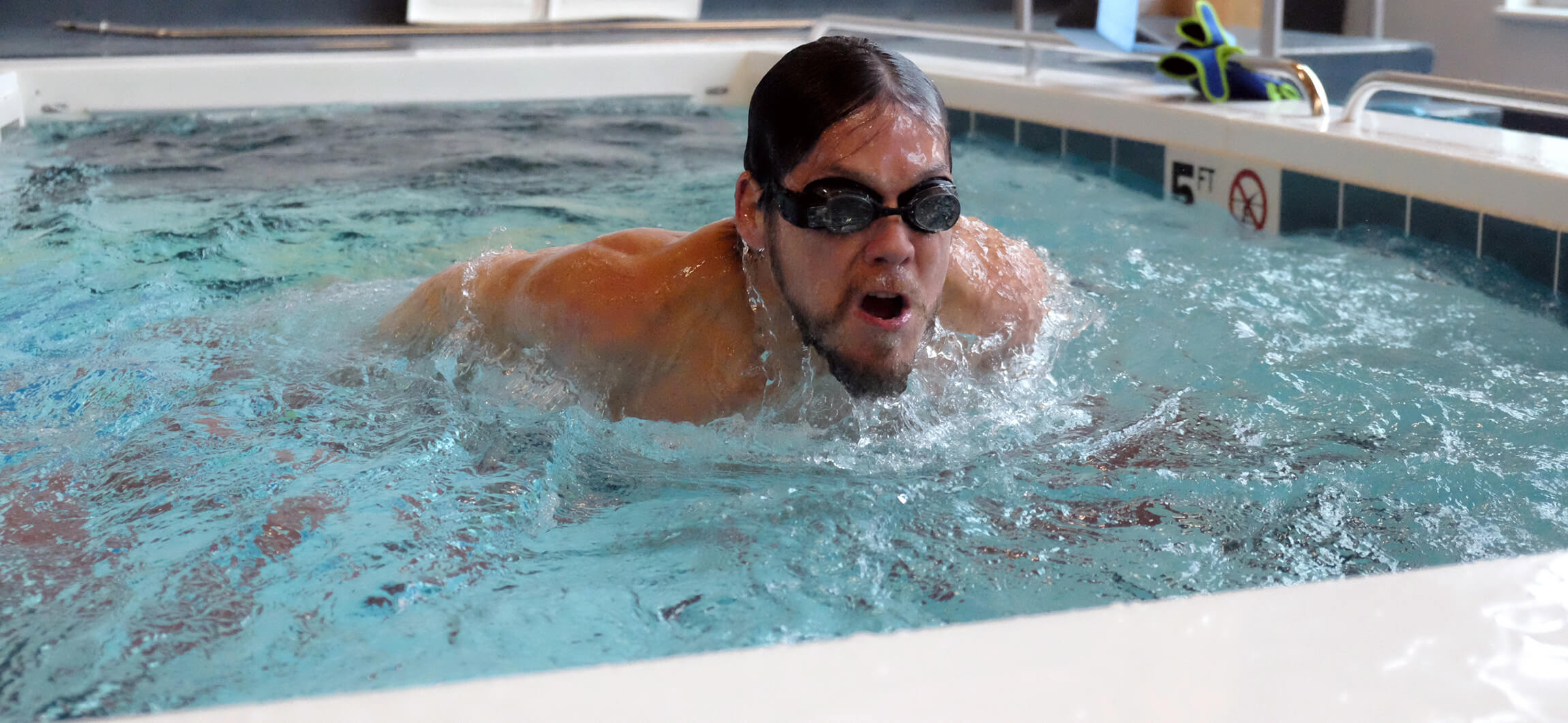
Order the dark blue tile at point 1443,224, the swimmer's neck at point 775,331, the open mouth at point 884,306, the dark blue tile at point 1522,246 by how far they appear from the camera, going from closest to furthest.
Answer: the open mouth at point 884,306, the swimmer's neck at point 775,331, the dark blue tile at point 1522,246, the dark blue tile at point 1443,224

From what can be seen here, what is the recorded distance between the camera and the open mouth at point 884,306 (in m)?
2.05

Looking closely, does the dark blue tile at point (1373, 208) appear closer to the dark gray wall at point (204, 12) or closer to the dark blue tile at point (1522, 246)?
the dark blue tile at point (1522, 246)

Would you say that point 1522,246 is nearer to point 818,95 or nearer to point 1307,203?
point 1307,203

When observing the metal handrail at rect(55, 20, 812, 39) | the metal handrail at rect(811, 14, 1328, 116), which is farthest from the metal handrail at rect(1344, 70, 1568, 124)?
the metal handrail at rect(55, 20, 812, 39)

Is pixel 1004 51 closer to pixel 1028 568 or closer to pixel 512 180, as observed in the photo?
pixel 512 180

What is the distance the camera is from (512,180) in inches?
202

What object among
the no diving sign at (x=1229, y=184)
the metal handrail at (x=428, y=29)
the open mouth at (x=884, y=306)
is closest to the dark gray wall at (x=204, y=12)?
the metal handrail at (x=428, y=29)

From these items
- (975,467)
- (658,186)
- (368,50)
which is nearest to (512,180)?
(658,186)

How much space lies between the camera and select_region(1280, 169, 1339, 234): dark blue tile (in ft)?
11.9

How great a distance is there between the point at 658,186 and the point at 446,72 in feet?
7.02

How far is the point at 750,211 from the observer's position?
216 cm

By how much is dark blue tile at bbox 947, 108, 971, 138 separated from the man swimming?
295cm

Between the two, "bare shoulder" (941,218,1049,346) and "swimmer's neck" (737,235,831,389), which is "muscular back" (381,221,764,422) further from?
"bare shoulder" (941,218,1049,346)

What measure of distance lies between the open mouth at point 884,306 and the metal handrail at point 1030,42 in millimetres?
2203
